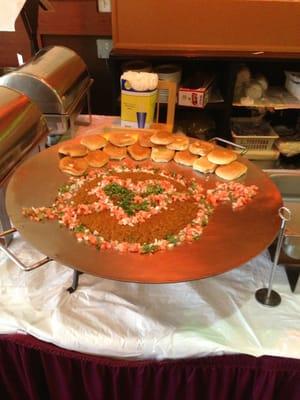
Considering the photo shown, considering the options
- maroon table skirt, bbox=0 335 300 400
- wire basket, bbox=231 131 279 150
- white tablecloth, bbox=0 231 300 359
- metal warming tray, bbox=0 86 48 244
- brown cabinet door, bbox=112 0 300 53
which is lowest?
maroon table skirt, bbox=0 335 300 400

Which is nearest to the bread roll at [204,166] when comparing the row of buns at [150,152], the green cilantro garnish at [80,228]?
the row of buns at [150,152]

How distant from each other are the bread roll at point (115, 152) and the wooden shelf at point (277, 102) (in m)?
0.69

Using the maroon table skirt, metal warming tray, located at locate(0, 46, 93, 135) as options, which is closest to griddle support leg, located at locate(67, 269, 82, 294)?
the maroon table skirt

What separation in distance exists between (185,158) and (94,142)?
28 cm

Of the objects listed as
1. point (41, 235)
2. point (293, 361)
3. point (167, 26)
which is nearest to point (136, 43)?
point (167, 26)

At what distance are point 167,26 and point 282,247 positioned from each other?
1.07 m

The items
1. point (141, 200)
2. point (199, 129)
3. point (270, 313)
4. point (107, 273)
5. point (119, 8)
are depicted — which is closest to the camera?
point (107, 273)

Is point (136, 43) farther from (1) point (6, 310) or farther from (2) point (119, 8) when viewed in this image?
(1) point (6, 310)

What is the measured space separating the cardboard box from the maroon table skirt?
104 centimetres

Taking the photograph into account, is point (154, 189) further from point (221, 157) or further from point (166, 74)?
point (166, 74)

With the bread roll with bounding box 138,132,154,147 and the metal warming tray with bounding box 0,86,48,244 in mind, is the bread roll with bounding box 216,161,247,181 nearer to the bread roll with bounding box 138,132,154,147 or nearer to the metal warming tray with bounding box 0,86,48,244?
the bread roll with bounding box 138,132,154,147

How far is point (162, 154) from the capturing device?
1042mm

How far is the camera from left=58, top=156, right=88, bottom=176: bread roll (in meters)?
0.95

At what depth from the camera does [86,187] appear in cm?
90
